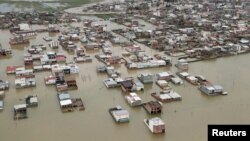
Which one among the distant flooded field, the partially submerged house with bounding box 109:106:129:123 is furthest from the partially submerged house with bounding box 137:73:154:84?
the distant flooded field

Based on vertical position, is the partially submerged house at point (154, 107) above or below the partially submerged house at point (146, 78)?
below

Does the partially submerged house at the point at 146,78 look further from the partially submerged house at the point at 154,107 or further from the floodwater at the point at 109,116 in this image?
the partially submerged house at the point at 154,107

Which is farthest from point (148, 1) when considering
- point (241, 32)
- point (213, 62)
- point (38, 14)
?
point (213, 62)

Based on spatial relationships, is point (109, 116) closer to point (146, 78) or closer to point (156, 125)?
point (156, 125)

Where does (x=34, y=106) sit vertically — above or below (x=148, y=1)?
below

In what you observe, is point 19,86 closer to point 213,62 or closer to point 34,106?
point 34,106

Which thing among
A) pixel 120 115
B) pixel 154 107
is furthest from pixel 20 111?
pixel 154 107

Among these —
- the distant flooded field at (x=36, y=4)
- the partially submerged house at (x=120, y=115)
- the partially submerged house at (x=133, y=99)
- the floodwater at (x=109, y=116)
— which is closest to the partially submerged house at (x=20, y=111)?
the floodwater at (x=109, y=116)

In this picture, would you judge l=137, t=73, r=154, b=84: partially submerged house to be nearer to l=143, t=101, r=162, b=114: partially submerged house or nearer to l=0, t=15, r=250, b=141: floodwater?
l=0, t=15, r=250, b=141: floodwater
